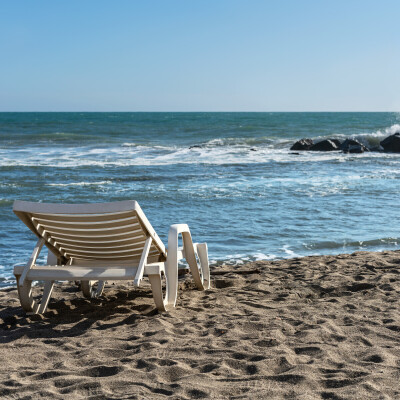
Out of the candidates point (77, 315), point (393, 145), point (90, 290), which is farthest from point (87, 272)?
point (393, 145)

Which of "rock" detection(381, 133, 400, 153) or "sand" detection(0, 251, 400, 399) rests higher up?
"rock" detection(381, 133, 400, 153)

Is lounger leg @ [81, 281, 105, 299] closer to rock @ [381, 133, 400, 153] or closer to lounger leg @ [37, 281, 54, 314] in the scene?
lounger leg @ [37, 281, 54, 314]

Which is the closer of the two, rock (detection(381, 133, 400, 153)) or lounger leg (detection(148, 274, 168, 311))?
lounger leg (detection(148, 274, 168, 311))

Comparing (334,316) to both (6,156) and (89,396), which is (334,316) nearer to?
(89,396)

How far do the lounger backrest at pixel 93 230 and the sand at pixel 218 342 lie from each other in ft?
1.46

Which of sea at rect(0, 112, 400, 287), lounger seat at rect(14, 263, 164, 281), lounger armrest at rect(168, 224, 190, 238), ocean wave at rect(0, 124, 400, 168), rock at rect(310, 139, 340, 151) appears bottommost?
sea at rect(0, 112, 400, 287)

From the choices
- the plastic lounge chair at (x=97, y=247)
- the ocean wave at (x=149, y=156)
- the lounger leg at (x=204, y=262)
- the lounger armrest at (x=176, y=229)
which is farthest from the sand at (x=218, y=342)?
the ocean wave at (x=149, y=156)

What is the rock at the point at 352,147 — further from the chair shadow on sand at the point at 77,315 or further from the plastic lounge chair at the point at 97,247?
the plastic lounge chair at the point at 97,247

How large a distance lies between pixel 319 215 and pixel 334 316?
592 cm

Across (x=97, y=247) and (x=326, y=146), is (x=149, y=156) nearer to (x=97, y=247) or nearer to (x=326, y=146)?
(x=326, y=146)

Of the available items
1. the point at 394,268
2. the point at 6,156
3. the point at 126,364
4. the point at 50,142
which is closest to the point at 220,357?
the point at 126,364

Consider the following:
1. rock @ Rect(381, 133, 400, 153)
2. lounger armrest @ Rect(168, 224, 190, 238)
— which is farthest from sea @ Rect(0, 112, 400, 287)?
lounger armrest @ Rect(168, 224, 190, 238)

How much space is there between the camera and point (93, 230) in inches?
181

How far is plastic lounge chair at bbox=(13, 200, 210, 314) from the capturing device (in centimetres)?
430
